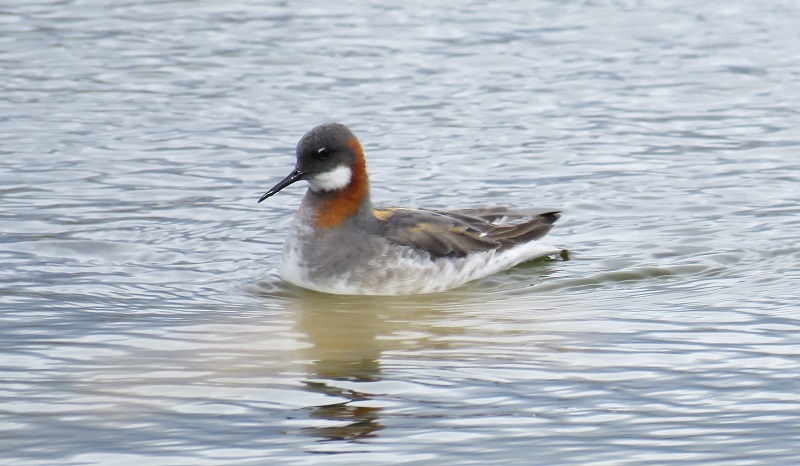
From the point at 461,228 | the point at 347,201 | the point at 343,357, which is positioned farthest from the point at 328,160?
the point at 343,357

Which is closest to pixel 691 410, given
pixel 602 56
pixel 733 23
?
pixel 602 56

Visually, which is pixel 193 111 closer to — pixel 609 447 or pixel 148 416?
pixel 148 416

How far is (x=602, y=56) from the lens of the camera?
62.0 feet

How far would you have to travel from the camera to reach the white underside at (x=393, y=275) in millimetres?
11125

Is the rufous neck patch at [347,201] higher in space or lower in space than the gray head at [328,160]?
lower

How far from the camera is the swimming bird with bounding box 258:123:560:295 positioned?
36.5 feet

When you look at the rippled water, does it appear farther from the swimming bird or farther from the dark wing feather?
the dark wing feather

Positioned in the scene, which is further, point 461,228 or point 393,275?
point 461,228

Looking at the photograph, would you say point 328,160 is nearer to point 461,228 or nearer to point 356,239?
point 356,239

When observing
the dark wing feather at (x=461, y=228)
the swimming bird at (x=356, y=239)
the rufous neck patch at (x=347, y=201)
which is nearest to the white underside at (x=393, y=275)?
the swimming bird at (x=356, y=239)

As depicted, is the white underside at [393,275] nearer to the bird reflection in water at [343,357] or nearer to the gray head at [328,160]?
the bird reflection in water at [343,357]

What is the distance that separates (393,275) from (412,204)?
2.41 meters

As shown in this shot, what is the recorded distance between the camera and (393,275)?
11.2 meters

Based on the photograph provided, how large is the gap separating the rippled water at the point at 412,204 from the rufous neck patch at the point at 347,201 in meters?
0.61
